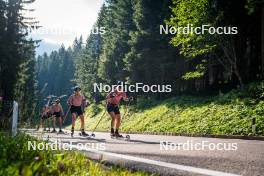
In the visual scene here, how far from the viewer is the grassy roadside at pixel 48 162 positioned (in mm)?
4746

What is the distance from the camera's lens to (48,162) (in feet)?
18.2

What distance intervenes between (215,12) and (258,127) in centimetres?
1230

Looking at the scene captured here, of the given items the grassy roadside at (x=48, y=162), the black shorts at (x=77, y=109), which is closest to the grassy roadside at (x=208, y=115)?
the black shorts at (x=77, y=109)

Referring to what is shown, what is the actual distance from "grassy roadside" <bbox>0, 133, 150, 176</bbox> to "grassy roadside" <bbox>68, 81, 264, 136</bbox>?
40.1ft

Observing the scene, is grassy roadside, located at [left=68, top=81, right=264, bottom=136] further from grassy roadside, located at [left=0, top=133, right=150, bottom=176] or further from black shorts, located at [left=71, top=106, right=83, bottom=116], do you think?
grassy roadside, located at [left=0, top=133, right=150, bottom=176]

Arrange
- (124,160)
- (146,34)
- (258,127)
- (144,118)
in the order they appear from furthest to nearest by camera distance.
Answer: (146,34) < (144,118) < (258,127) < (124,160)

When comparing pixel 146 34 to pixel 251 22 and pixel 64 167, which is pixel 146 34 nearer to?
pixel 251 22

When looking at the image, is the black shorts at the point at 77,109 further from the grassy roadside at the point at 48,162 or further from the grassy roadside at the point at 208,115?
the grassy roadside at the point at 48,162

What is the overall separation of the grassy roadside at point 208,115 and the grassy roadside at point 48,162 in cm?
1222

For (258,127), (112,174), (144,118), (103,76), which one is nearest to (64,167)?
(112,174)

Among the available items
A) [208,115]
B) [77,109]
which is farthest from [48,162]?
[208,115]

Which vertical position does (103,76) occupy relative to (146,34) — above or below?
below

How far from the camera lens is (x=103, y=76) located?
1806 inches

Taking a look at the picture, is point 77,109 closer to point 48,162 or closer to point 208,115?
point 208,115
